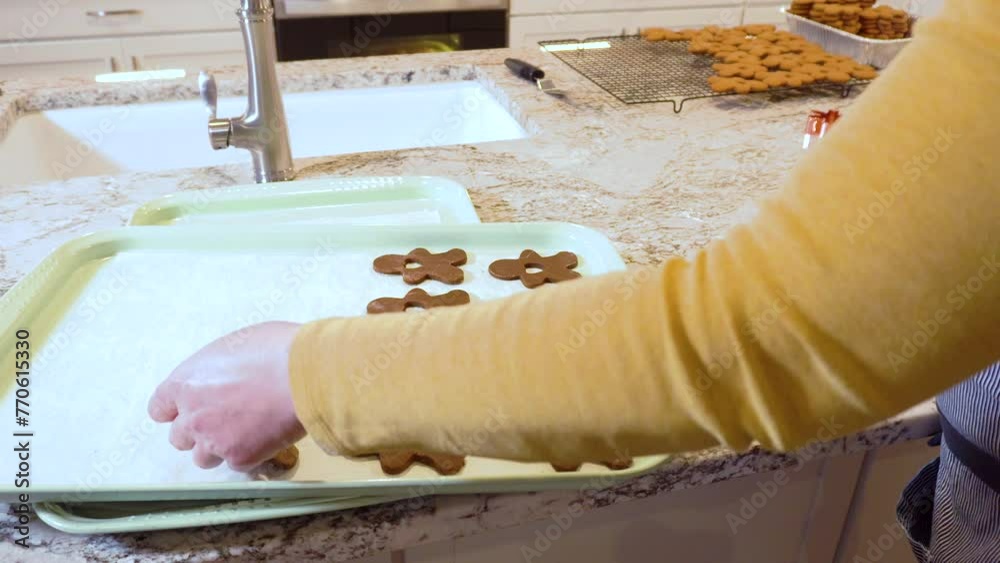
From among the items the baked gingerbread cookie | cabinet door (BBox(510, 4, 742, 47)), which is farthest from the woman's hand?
cabinet door (BBox(510, 4, 742, 47))

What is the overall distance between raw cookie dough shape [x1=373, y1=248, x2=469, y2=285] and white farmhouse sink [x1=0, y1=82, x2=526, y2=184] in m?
0.49

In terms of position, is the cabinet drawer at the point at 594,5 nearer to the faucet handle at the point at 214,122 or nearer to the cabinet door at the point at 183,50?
the cabinet door at the point at 183,50

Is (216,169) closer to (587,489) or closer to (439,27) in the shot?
(587,489)

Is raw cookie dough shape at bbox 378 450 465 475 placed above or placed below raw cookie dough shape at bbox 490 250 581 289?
below

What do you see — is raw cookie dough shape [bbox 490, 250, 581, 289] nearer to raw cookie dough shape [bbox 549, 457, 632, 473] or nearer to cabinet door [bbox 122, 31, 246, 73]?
raw cookie dough shape [bbox 549, 457, 632, 473]

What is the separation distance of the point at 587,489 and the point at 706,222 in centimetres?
41

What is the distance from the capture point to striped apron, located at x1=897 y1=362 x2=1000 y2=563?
0.53 m

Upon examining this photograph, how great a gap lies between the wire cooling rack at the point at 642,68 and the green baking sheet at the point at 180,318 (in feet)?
1.72

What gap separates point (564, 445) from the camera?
1.20 ft

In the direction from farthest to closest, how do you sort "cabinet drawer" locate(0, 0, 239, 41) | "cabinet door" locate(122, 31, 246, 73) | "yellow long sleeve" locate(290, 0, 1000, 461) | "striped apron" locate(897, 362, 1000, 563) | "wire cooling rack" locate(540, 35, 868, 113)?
"cabinet door" locate(122, 31, 246, 73), "cabinet drawer" locate(0, 0, 239, 41), "wire cooling rack" locate(540, 35, 868, 113), "striped apron" locate(897, 362, 1000, 563), "yellow long sleeve" locate(290, 0, 1000, 461)

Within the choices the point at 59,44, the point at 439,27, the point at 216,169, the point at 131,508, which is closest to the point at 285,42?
the point at 439,27

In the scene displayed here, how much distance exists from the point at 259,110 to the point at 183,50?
5.23 ft

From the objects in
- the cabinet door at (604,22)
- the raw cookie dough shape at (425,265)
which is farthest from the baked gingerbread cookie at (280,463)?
the cabinet door at (604,22)

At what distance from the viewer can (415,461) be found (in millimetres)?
493
